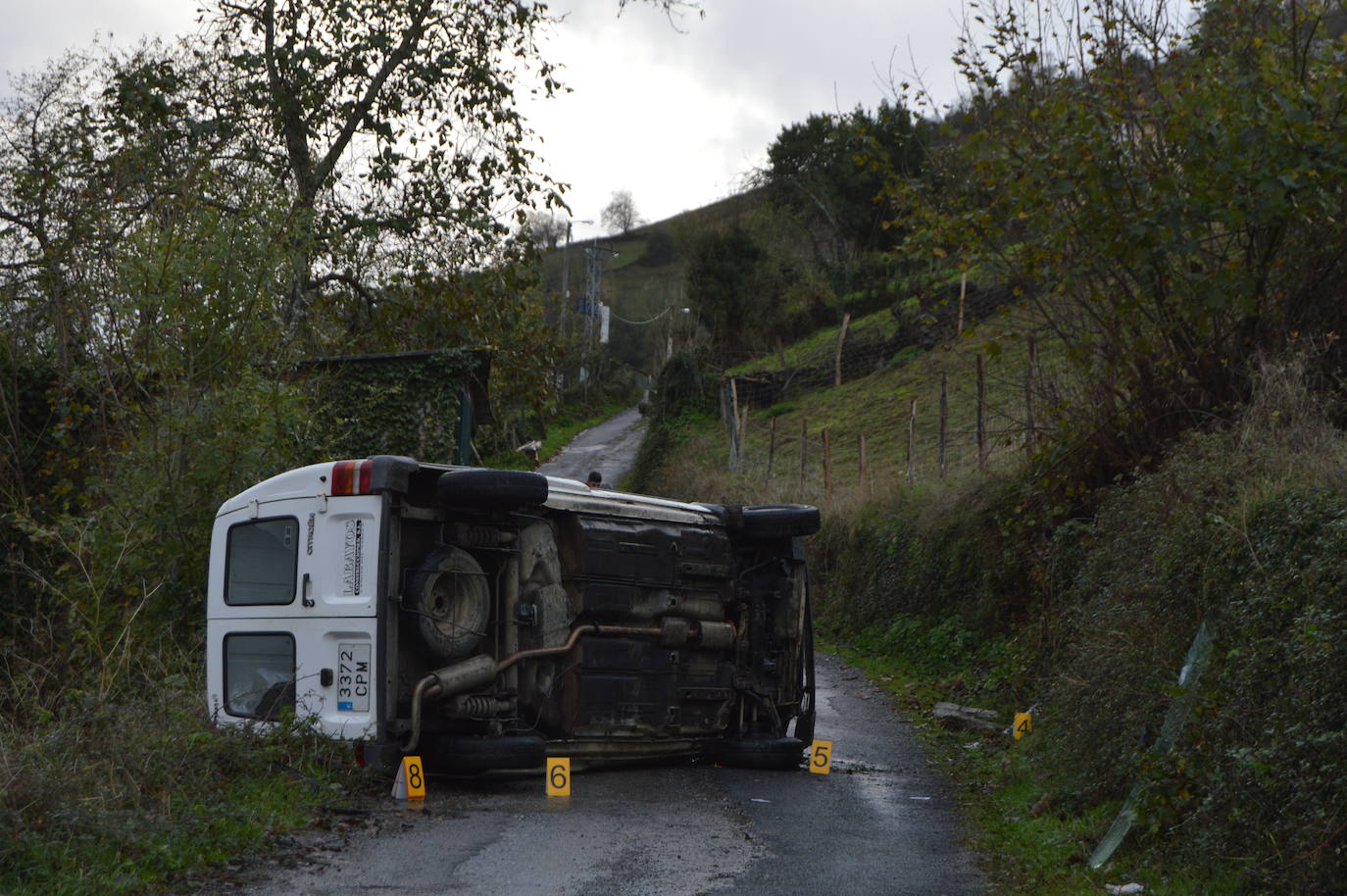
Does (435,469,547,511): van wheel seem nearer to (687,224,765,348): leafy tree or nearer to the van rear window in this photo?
the van rear window

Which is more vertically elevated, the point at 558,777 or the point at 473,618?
the point at 473,618

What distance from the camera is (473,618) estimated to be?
9.14m

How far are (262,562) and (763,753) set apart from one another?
4.33 meters

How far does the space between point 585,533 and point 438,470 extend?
125cm

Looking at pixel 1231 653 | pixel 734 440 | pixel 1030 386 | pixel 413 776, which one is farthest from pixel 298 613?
pixel 734 440

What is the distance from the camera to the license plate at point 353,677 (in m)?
8.58

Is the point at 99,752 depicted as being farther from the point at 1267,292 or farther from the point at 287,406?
the point at 1267,292

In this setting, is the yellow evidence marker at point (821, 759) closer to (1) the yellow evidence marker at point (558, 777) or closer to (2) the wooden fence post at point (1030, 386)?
(1) the yellow evidence marker at point (558, 777)

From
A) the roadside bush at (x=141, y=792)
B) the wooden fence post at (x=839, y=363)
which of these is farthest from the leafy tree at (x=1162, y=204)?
the wooden fence post at (x=839, y=363)

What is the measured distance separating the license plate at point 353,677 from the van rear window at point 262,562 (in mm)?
620

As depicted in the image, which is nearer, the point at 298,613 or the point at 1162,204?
the point at 298,613

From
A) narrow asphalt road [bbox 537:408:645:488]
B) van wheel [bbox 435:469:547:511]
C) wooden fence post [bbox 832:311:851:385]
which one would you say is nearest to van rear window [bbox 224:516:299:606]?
van wheel [bbox 435:469:547:511]

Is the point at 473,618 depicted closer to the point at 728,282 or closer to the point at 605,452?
the point at 605,452

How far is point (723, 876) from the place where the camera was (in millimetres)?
6797
